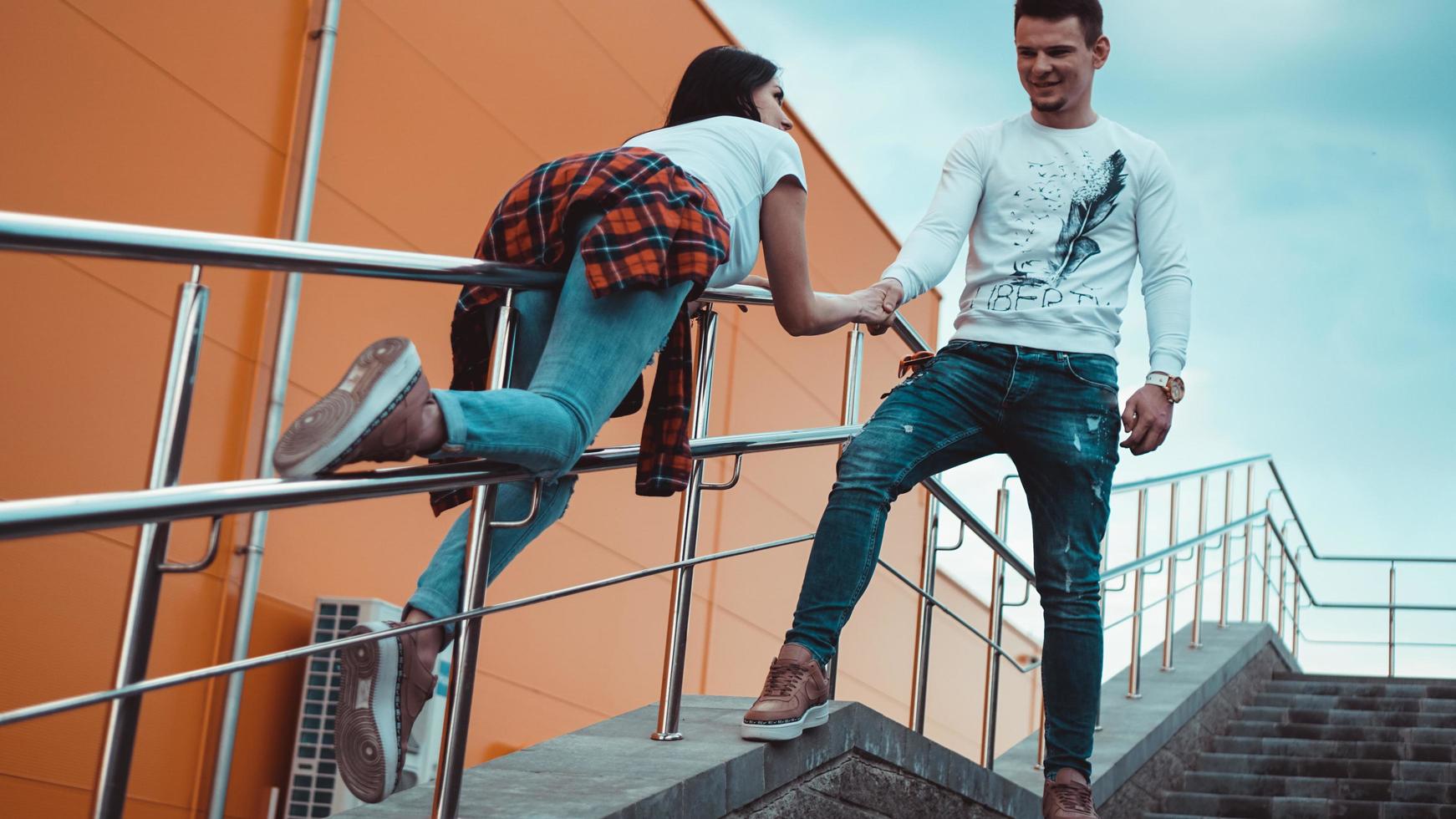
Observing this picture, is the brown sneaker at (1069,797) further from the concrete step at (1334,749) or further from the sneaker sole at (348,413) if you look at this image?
the concrete step at (1334,749)

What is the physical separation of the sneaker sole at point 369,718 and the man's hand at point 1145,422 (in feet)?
4.32

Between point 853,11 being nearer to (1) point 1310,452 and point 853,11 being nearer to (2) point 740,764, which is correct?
(1) point 1310,452

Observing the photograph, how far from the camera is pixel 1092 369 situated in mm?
2299

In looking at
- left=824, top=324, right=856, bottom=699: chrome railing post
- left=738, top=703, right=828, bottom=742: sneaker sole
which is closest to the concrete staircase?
left=824, top=324, right=856, bottom=699: chrome railing post

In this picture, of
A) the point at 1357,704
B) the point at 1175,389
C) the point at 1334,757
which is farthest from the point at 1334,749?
the point at 1175,389

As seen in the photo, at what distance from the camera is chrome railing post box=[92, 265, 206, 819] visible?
123 cm

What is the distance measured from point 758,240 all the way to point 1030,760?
7.79 ft

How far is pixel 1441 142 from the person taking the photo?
12.6m

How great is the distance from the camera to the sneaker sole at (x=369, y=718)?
4.90 feet

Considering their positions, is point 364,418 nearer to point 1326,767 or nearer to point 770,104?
point 770,104

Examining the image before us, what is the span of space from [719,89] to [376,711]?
109 cm

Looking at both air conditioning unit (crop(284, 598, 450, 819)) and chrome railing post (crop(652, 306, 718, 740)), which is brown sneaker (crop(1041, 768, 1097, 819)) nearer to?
chrome railing post (crop(652, 306, 718, 740))

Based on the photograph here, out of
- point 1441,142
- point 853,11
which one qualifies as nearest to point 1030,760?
point 853,11

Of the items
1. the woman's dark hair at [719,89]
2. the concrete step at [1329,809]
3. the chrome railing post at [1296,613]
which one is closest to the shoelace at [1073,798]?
the woman's dark hair at [719,89]
